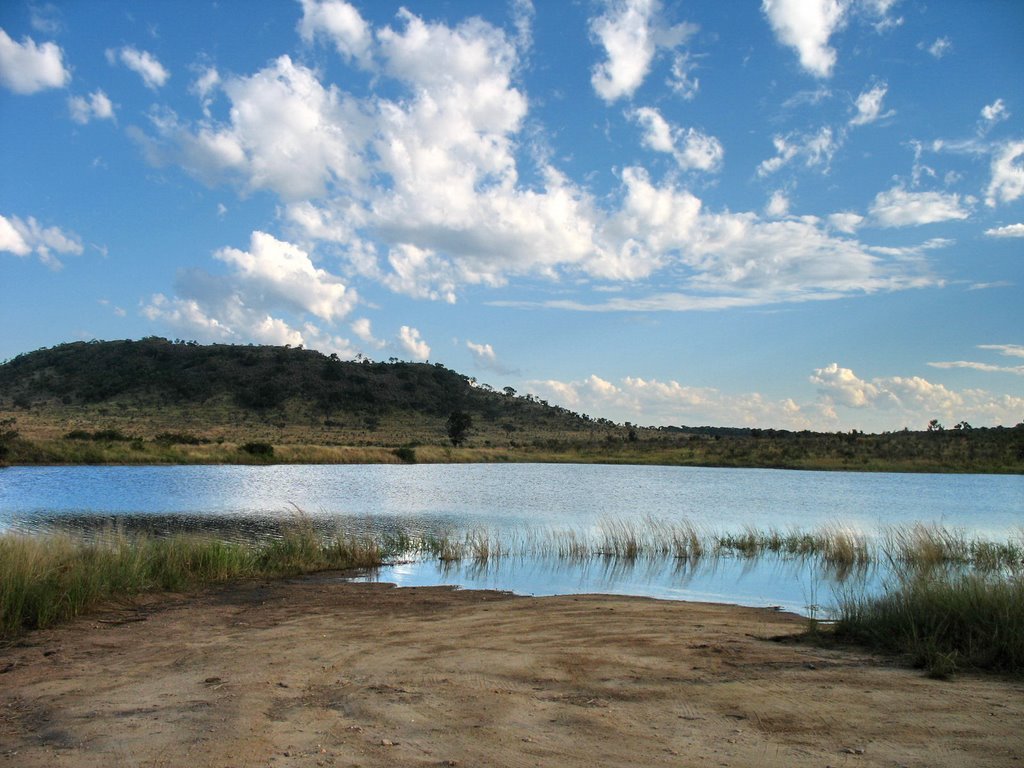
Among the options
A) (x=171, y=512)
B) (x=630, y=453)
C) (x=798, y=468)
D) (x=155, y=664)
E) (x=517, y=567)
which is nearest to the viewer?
(x=155, y=664)

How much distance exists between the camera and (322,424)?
99.9m

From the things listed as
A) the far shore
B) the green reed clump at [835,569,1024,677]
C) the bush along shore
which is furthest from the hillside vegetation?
the green reed clump at [835,569,1024,677]

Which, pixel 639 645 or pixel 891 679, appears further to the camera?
pixel 639 645

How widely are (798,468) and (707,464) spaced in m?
7.87

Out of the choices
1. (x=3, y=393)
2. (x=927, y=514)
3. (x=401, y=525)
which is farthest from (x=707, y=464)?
(x=3, y=393)

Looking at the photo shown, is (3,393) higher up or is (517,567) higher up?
(3,393)

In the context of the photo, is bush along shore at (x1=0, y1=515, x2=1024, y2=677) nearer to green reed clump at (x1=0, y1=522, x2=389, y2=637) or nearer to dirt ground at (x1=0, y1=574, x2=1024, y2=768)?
green reed clump at (x1=0, y1=522, x2=389, y2=637)

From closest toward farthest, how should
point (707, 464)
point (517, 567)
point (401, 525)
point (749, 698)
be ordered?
point (749, 698), point (517, 567), point (401, 525), point (707, 464)

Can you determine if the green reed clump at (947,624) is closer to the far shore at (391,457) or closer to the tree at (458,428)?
the far shore at (391,457)

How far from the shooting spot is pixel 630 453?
246 ft

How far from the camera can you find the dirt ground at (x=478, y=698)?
5793 mm

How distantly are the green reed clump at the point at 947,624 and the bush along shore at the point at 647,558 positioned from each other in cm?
1

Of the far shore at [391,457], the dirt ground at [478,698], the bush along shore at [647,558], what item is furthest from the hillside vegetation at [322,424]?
the dirt ground at [478,698]

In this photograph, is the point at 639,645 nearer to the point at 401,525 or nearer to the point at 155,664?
the point at 155,664
